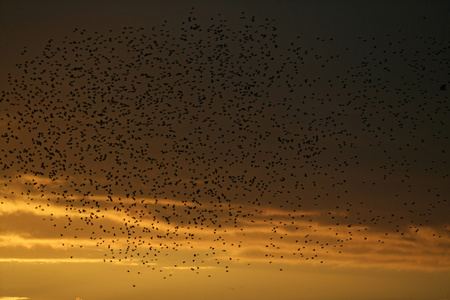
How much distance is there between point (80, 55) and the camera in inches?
1026

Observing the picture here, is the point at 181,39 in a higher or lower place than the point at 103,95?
higher

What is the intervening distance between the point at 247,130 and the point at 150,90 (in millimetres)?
4493

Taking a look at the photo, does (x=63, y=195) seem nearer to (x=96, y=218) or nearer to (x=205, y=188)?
(x=96, y=218)

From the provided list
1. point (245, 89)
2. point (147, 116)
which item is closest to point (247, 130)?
point (245, 89)

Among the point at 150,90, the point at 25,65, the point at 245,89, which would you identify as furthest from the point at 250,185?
the point at 25,65

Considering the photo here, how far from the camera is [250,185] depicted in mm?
26062

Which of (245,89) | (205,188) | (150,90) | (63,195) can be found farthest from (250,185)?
(63,195)

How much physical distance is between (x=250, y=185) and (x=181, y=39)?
6.78 metres

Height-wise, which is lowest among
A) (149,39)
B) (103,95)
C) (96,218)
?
(96,218)

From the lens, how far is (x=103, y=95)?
26.4 metres

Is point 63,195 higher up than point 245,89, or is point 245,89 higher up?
point 245,89

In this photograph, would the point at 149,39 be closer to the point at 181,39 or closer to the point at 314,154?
the point at 181,39

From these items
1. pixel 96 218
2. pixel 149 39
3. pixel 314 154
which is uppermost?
pixel 149 39

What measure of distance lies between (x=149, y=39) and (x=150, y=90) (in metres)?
2.18
